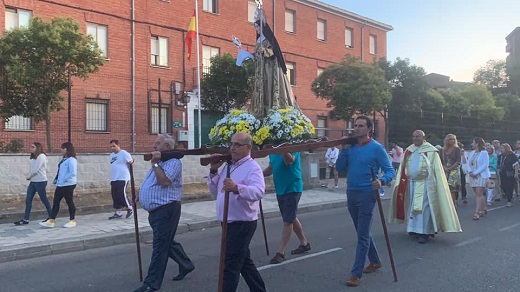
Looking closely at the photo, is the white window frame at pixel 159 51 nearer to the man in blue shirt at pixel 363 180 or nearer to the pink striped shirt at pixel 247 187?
the man in blue shirt at pixel 363 180

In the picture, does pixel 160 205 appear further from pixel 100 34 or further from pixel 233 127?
pixel 100 34

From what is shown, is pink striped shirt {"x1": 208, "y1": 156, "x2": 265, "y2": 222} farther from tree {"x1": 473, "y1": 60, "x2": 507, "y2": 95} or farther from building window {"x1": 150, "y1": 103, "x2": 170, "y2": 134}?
tree {"x1": 473, "y1": 60, "x2": 507, "y2": 95}

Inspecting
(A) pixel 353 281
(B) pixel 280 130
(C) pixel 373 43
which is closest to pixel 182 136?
(B) pixel 280 130

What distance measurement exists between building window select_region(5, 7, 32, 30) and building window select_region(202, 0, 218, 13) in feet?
→ 29.0

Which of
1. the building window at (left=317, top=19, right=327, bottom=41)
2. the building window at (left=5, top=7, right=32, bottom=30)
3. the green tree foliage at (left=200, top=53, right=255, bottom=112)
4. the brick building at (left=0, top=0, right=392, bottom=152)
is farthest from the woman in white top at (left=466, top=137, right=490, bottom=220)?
the building window at (left=317, top=19, right=327, bottom=41)

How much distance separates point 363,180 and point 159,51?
1926 centimetres

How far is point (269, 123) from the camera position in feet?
23.2

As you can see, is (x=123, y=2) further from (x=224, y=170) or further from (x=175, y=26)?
(x=224, y=170)

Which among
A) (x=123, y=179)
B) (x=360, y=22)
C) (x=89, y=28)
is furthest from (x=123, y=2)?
(x=360, y=22)

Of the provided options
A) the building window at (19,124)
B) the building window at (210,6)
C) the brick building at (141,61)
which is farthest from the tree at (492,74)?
the building window at (19,124)

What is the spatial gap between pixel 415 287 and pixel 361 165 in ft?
5.20

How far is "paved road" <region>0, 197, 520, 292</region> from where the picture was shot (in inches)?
242

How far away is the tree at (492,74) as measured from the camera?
69.9m

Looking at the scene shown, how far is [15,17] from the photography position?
63.0ft
